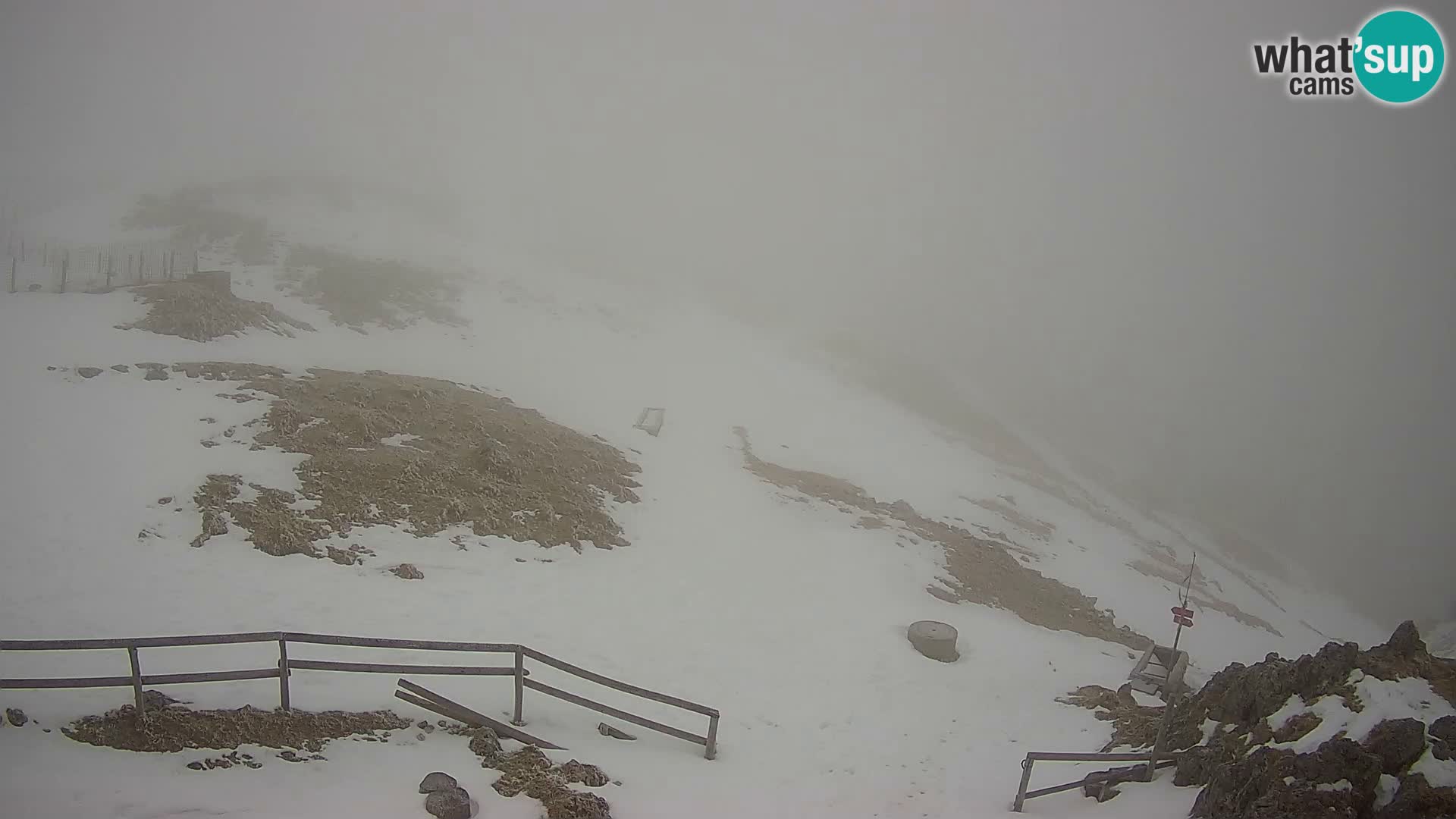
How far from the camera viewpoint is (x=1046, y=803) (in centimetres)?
1126

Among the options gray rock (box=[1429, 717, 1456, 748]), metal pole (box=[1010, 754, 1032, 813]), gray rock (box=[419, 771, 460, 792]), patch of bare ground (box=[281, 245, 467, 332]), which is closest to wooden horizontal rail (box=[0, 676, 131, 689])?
gray rock (box=[419, 771, 460, 792])

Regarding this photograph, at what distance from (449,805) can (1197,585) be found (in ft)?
137

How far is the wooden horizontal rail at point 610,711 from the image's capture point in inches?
412

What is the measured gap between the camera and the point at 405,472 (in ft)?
61.2

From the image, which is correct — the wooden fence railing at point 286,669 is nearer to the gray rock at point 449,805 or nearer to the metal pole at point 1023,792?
the gray rock at point 449,805

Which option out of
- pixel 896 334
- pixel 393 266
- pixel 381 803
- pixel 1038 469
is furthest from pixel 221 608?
pixel 896 334

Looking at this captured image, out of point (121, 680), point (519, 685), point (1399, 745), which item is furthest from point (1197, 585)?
point (121, 680)

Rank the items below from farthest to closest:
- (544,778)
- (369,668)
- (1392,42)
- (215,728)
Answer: (1392,42)
(369,668)
(544,778)
(215,728)

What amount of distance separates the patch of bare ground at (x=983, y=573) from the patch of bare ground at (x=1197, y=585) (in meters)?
11.0

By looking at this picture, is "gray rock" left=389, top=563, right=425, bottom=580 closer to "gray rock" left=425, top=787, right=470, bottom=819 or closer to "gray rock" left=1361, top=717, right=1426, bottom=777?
"gray rock" left=425, top=787, right=470, bottom=819

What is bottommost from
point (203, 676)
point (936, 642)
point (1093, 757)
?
point (936, 642)

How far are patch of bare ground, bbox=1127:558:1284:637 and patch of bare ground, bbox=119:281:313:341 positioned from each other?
43.6m

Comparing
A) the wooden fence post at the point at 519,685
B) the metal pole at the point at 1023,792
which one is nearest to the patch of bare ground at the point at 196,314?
the wooden fence post at the point at 519,685

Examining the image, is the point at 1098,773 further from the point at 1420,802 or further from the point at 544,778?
the point at 544,778
